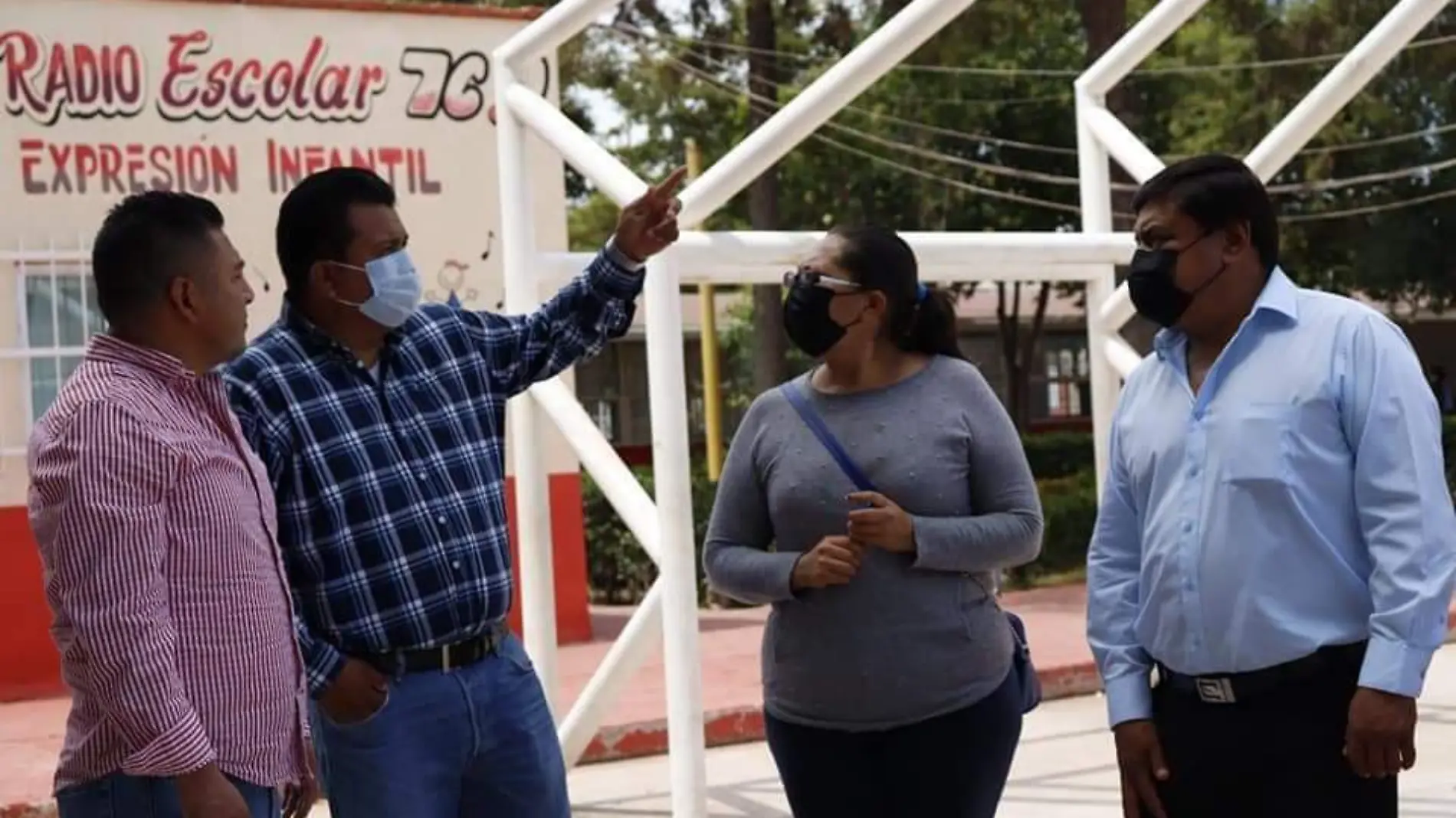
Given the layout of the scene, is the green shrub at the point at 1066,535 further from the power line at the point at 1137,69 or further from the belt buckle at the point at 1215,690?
the belt buckle at the point at 1215,690

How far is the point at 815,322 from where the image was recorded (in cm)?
376

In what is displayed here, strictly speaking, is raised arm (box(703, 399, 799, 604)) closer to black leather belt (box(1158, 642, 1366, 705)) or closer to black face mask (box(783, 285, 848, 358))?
black face mask (box(783, 285, 848, 358))

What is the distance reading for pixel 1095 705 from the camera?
1001cm

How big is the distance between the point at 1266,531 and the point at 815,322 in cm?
100

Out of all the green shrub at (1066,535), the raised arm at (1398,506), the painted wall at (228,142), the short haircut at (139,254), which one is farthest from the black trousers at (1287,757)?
the green shrub at (1066,535)

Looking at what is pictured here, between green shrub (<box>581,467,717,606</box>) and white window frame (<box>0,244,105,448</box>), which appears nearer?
white window frame (<box>0,244,105,448</box>)

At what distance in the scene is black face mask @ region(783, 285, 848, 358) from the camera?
376cm

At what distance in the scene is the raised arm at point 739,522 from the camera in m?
3.81

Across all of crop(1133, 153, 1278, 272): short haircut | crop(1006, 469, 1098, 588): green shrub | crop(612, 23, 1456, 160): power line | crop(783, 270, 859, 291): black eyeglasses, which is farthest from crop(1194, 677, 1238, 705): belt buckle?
crop(612, 23, 1456, 160): power line

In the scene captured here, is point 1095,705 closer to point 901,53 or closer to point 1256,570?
point 901,53

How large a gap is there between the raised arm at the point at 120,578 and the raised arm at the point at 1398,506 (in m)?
1.77

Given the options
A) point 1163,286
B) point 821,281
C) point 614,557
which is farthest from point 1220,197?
point 614,557

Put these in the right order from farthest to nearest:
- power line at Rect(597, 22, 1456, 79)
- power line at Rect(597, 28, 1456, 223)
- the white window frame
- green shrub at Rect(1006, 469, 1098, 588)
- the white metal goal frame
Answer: power line at Rect(597, 28, 1456, 223) < power line at Rect(597, 22, 1456, 79) < green shrub at Rect(1006, 469, 1098, 588) < the white window frame < the white metal goal frame

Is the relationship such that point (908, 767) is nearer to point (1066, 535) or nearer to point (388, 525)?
point (388, 525)
